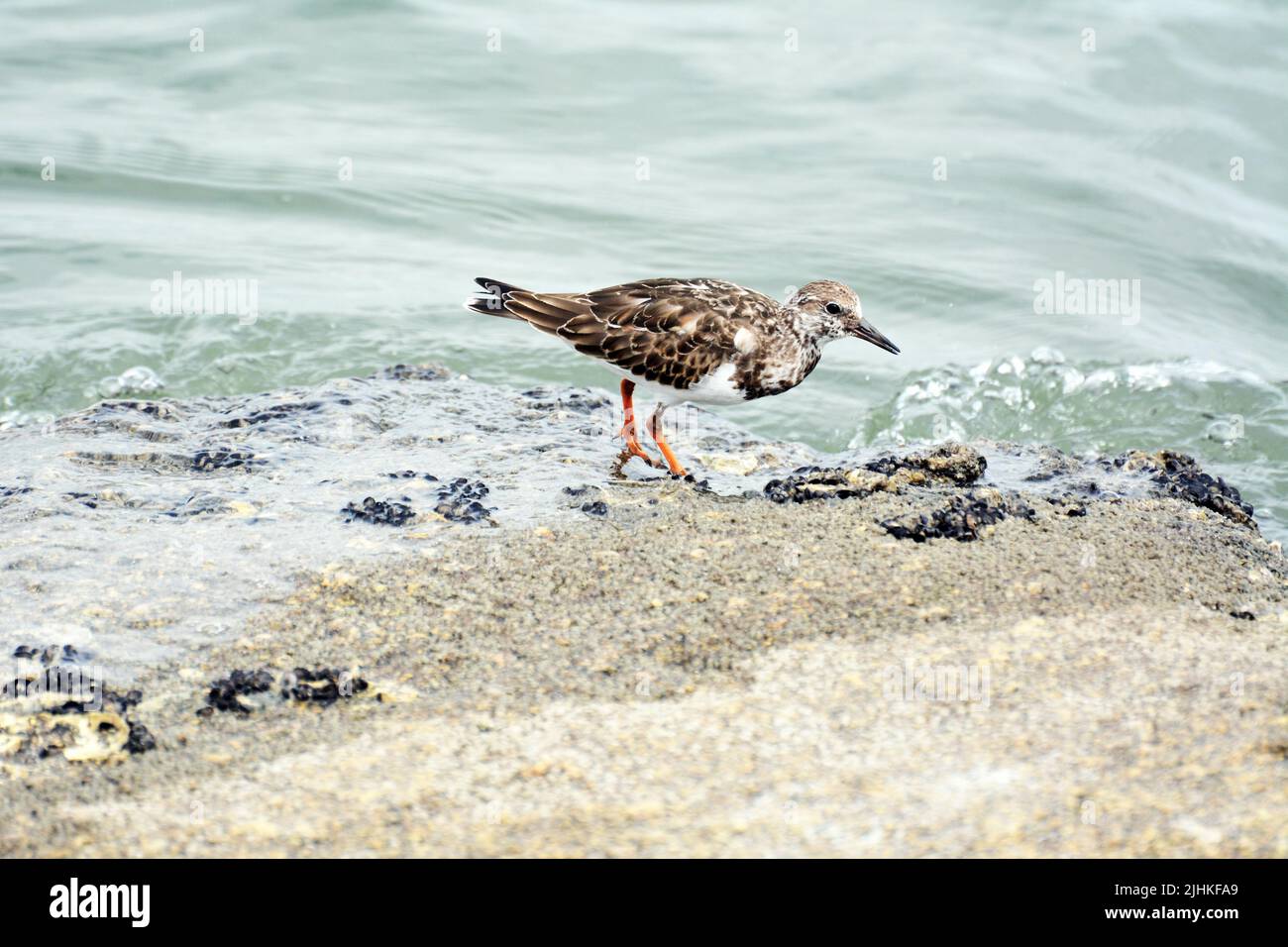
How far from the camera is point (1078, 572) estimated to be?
476cm

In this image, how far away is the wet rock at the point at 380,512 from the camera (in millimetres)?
5426

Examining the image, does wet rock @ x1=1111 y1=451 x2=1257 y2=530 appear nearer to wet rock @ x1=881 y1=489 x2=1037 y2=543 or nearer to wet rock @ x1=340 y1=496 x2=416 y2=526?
wet rock @ x1=881 y1=489 x2=1037 y2=543

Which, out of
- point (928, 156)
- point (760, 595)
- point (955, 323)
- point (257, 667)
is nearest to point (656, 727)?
point (760, 595)

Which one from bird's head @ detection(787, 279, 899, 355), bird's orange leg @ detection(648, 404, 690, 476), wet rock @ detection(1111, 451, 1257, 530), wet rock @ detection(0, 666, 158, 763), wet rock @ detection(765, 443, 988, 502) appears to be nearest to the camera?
wet rock @ detection(0, 666, 158, 763)

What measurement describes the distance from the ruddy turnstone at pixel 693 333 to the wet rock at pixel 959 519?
144cm

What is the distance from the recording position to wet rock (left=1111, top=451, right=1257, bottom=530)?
6086 mm

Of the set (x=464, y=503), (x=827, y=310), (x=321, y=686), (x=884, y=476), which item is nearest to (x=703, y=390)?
(x=827, y=310)

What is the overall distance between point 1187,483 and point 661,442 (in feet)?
8.18

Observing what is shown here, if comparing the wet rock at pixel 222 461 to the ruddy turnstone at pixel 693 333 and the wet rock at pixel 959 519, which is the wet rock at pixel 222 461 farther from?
the wet rock at pixel 959 519

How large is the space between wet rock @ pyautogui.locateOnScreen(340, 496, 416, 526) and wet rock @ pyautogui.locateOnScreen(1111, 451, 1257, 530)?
3455 millimetres

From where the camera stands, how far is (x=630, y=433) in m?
6.63

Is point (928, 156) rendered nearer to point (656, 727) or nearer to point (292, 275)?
point (292, 275)

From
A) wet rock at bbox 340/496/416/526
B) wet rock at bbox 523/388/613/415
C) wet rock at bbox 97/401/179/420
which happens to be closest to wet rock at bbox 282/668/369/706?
wet rock at bbox 340/496/416/526
